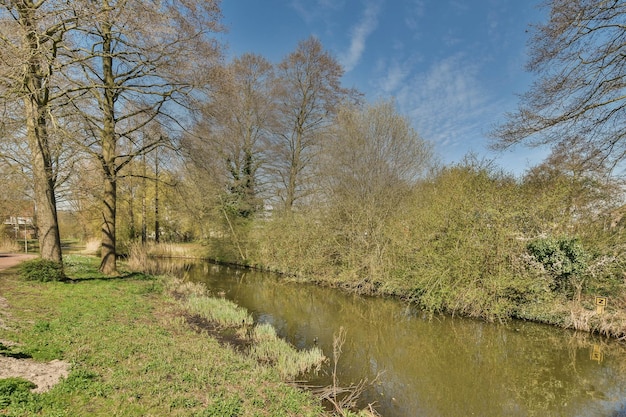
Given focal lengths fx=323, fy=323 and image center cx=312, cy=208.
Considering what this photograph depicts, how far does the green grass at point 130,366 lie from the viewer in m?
3.47

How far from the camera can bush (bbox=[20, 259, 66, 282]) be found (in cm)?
842

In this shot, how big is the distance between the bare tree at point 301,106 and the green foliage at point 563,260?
1378 cm

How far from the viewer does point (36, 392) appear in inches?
132

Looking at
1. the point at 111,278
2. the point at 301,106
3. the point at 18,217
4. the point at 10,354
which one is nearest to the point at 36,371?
the point at 10,354

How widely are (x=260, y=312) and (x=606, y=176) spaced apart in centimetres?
1125

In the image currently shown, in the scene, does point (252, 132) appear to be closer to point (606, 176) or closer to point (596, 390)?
point (606, 176)

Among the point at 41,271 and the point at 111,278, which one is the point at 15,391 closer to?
the point at 41,271

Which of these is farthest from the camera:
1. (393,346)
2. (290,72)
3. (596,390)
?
(290,72)

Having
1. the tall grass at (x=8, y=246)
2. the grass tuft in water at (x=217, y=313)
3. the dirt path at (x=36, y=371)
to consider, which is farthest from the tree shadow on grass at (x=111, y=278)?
the tall grass at (x=8, y=246)

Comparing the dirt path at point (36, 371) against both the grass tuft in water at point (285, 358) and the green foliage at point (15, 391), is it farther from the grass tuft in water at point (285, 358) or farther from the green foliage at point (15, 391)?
the grass tuft in water at point (285, 358)

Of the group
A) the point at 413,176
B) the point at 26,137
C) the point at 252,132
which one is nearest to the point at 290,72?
the point at 252,132

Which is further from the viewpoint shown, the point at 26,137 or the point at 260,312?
the point at 260,312

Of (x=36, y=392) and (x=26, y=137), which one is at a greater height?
(x=26, y=137)

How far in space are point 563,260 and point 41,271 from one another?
14.2 m
